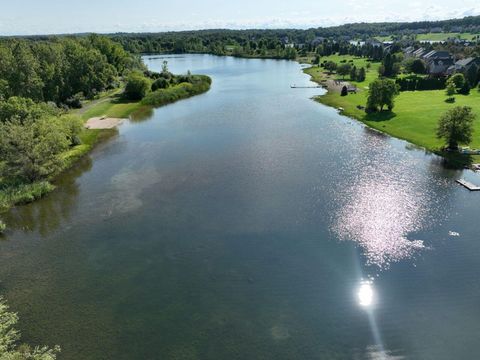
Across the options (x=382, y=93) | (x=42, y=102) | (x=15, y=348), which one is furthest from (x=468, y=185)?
(x=42, y=102)

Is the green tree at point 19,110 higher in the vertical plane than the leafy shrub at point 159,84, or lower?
higher

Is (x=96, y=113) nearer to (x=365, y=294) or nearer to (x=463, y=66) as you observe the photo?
(x=365, y=294)

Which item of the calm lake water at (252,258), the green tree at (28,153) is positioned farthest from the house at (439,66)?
the green tree at (28,153)

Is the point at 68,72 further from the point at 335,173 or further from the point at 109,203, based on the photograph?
the point at 335,173

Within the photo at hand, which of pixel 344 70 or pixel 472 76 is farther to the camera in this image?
pixel 344 70

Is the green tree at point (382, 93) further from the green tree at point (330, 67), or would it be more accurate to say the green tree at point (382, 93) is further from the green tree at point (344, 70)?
the green tree at point (330, 67)

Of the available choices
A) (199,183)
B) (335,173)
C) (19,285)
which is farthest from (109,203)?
(335,173)

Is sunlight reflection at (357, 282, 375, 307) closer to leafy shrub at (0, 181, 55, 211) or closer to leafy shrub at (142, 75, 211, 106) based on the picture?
leafy shrub at (0, 181, 55, 211)
